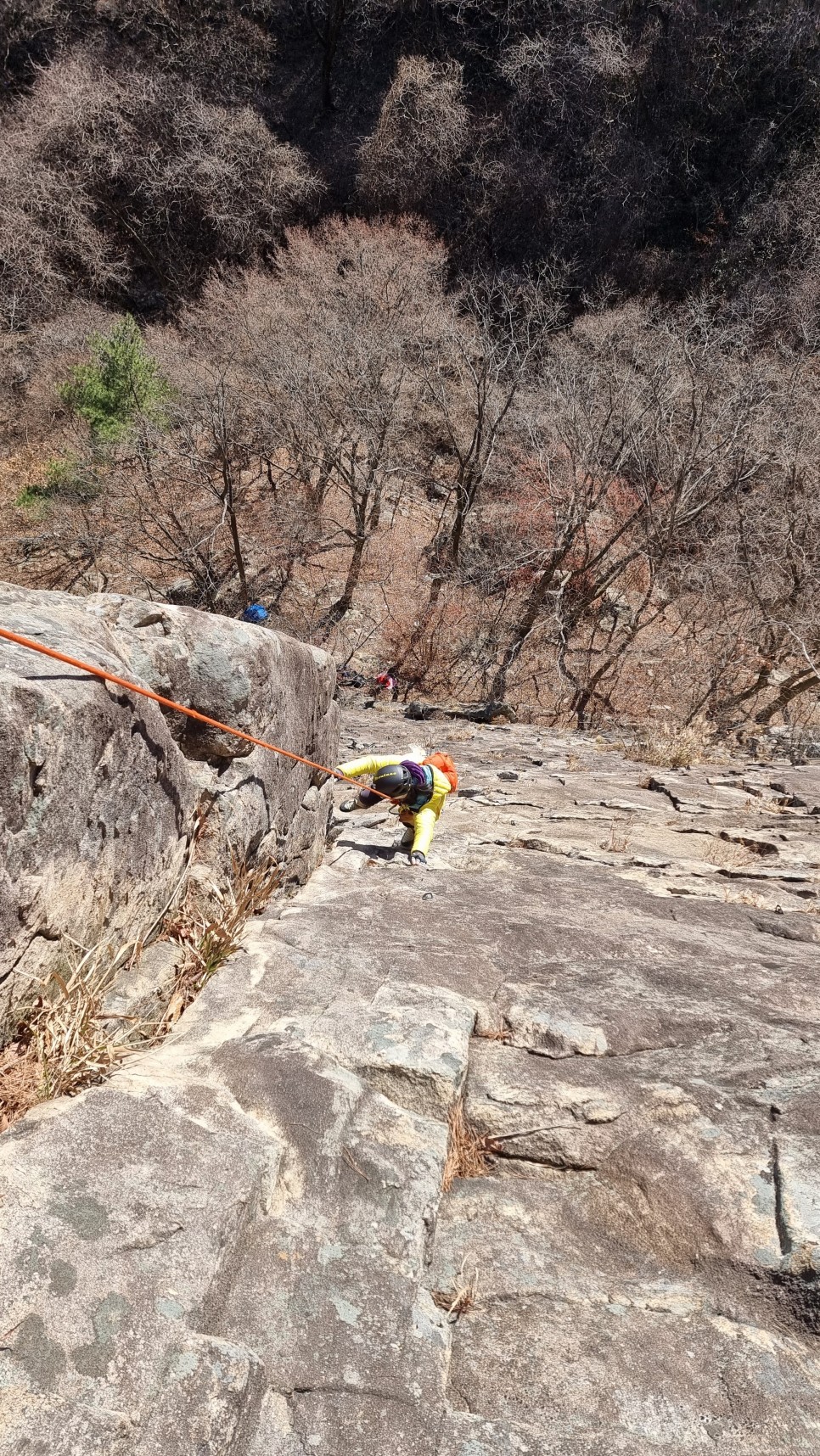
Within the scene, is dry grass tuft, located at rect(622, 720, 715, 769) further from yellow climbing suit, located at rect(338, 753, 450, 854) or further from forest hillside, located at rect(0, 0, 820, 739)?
yellow climbing suit, located at rect(338, 753, 450, 854)

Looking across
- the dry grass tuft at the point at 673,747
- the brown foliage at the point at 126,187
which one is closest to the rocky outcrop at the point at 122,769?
the dry grass tuft at the point at 673,747

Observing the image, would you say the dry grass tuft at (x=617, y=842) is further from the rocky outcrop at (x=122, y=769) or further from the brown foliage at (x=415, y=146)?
the brown foliage at (x=415, y=146)

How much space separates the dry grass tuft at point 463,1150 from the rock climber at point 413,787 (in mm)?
2849

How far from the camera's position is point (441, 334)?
18109 mm

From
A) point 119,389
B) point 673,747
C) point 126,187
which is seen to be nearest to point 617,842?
point 673,747

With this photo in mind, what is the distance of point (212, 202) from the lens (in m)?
22.5

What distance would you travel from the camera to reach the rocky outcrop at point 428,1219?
5.16ft

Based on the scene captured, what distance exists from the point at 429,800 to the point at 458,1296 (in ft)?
12.8

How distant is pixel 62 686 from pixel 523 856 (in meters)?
4.01

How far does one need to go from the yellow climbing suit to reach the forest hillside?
7.65m

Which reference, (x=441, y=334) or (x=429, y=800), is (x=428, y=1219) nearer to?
(x=429, y=800)

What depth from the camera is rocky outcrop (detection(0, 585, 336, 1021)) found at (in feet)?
6.85

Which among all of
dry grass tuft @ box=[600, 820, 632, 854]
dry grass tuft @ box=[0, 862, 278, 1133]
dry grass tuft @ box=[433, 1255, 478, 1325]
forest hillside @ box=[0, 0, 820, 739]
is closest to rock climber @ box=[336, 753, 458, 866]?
dry grass tuft @ box=[600, 820, 632, 854]

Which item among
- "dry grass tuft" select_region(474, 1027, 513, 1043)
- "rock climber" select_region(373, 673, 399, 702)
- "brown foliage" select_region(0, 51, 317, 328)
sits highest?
"brown foliage" select_region(0, 51, 317, 328)
